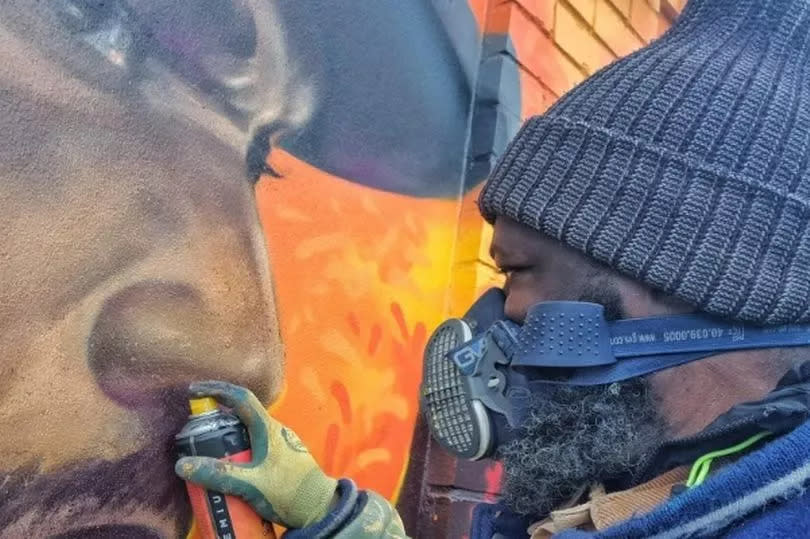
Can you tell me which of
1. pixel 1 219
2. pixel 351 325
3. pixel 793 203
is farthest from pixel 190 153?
pixel 793 203

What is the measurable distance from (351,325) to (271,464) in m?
0.52

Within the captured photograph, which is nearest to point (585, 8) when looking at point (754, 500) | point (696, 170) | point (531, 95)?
point (531, 95)

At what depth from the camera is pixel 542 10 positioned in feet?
7.29

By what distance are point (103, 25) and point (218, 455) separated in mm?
664

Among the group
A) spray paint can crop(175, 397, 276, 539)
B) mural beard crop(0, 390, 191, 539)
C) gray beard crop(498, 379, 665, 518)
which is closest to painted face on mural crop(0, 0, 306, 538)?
mural beard crop(0, 390, 191, 539)

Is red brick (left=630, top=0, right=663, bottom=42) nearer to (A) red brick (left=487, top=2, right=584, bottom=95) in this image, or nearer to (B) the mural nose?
(A) red brick (left=487, top=2, right=584, bottom=95)

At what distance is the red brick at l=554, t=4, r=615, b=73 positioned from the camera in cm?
231

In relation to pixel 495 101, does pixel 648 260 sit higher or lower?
higher

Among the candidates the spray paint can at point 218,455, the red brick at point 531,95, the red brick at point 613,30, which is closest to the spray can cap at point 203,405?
Answer: the spray paint can at point 218,455

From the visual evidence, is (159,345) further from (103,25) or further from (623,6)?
(623,6)

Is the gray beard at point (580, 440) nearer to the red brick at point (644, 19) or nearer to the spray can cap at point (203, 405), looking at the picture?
the spray can cap at point (203, 405)

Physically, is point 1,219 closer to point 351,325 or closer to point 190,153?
point 190,153

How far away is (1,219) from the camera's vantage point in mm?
1160

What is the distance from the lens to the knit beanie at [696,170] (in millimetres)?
1307
